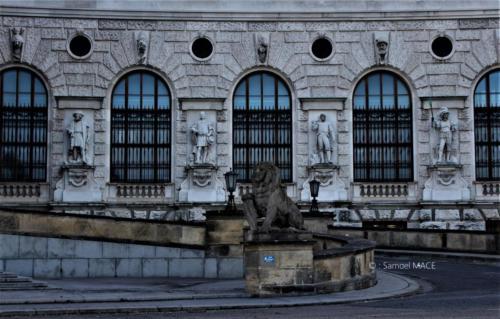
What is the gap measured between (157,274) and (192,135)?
43.6 feet

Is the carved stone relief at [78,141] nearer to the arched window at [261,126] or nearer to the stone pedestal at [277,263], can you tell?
the arched window at [261,126]

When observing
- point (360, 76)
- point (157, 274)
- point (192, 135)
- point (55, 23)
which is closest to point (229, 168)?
point (192, 135)

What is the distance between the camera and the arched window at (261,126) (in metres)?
40.4

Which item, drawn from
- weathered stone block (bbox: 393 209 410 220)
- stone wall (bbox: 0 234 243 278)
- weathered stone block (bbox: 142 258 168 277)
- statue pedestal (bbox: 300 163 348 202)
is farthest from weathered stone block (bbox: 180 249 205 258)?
weathered stone block (bbox: 393 209 410 220)

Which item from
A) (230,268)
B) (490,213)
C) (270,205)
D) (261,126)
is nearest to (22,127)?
(261,126)

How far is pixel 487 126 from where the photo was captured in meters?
40.8

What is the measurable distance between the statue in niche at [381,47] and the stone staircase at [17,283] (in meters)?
21.9

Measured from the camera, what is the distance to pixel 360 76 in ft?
134

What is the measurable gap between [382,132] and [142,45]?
36.4 feet

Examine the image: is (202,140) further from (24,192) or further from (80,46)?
(24,192)

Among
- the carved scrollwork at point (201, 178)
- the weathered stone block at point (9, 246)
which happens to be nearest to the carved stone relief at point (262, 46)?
the carved scrollwork at point (201, 178)

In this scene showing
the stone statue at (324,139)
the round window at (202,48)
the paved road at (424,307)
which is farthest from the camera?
the round window at (202,48)

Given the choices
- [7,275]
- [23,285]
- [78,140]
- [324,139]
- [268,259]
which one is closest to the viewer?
[268,259]

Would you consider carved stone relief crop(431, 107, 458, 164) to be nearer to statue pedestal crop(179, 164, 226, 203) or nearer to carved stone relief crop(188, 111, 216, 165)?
statue pedestal crop(179, 164, 226, 203)
